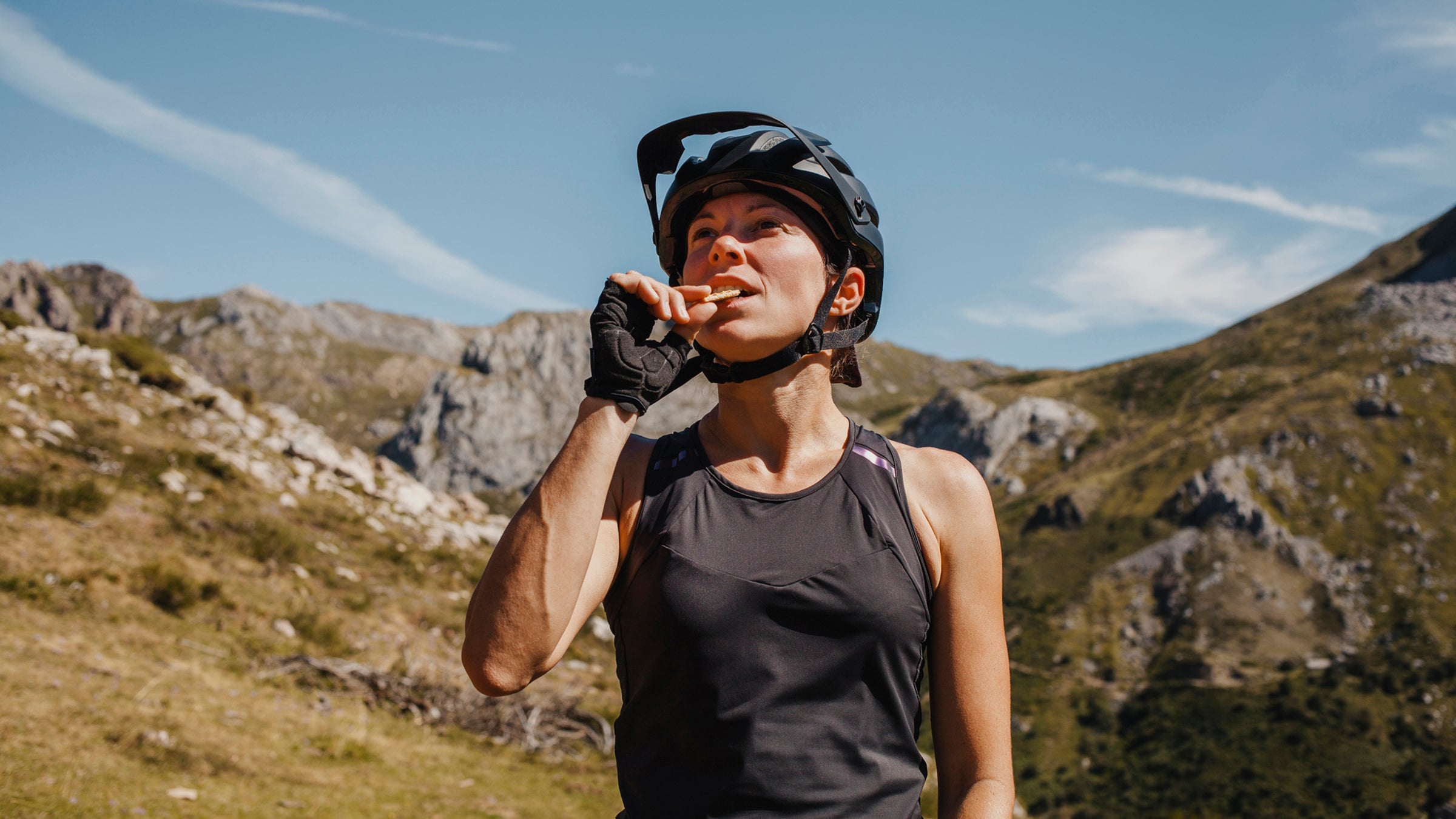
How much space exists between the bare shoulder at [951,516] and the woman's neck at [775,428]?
0.29m

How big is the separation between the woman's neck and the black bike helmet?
6 centimetres

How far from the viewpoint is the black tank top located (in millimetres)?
2133

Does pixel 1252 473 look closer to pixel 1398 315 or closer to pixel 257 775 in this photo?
pixel 1398 315

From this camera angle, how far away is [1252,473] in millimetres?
125375

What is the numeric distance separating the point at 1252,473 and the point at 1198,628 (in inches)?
1182

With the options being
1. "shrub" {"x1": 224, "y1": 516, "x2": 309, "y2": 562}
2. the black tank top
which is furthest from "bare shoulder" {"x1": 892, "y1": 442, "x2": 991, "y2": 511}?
"shrub" {"x1": 224, "y1": 516, "x2": 309, "y2": 562}

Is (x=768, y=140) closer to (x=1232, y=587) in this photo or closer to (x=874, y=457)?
(x=874, y=457)

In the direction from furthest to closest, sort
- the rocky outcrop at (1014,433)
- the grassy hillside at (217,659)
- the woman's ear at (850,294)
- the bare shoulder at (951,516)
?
the rocky outcrop at (1014,433) → the grassy hillside at (217,659) → the woman's ear at (850,294) → the bare shoulder at (951,516)

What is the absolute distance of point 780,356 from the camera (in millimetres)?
2639

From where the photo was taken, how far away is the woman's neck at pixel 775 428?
265cm

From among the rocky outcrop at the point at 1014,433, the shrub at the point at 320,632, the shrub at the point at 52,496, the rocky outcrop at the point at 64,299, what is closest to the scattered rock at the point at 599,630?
the shrub at the point at 320,632

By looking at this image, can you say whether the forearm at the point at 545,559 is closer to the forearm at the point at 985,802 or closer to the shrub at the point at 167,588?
the forearm at the point at 985,802

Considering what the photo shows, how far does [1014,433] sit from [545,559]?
615 ft

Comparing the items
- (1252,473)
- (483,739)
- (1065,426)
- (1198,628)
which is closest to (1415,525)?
(1252,473)
